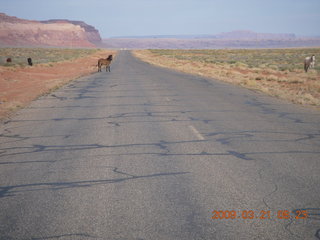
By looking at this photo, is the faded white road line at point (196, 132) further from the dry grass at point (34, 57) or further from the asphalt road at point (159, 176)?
the dry grass at point (34, 57)

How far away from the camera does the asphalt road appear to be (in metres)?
3.85

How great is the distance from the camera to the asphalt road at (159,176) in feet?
12.6

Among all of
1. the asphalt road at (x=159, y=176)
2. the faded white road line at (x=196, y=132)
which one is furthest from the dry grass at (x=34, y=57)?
the faded white road line at (x=196, y=132)

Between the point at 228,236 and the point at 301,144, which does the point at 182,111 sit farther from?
the point at 228,236

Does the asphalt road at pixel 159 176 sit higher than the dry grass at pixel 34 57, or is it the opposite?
the dry grass at pixel 34 57

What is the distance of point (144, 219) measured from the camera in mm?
3996

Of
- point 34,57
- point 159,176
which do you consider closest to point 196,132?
point 159,176

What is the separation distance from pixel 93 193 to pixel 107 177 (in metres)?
→ 0.62

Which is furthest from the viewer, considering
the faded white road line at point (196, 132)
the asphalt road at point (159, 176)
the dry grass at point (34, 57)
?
the dry grass at point (34, 57)

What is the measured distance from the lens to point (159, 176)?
5.38 metres

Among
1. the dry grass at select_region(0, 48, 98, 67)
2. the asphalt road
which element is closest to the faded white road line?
the asphalt road

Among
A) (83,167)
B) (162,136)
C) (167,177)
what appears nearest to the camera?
(167,177)

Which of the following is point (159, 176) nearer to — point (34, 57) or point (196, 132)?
point (196, 132)

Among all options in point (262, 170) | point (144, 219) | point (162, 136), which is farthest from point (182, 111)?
point (144, 219)
